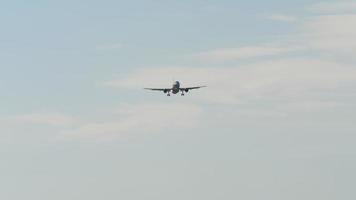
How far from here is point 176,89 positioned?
2369 centimetres
